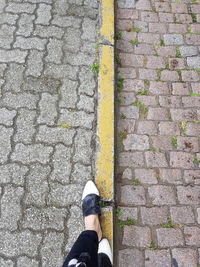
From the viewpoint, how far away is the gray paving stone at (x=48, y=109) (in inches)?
146

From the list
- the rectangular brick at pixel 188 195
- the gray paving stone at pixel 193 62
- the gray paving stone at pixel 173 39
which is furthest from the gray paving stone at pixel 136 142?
the gray paving stone at pixel 173 39

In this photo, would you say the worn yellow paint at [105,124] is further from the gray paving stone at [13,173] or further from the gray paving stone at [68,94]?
the gray paving stone at [13,173]

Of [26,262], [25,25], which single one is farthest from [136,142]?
[25,25]

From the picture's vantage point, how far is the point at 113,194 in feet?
11.0

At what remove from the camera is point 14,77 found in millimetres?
3941

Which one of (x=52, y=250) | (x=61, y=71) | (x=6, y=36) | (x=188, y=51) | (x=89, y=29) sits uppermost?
(x=89, y=29)

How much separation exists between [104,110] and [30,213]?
124 centimetres

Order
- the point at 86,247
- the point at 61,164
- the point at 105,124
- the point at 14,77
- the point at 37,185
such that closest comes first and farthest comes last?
the point at 86,247, the point at 37,185, the point at 61,164, the point at 105,124, the point at 14,77

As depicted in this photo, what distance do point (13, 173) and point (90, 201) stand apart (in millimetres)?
768

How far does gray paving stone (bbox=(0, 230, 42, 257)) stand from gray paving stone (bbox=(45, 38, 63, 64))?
1878 millimetres

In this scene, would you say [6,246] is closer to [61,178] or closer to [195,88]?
[61,178]

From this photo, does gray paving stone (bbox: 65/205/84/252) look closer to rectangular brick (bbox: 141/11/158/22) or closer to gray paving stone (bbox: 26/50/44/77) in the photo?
gray paving stone (bbox: 26/50/44/77)

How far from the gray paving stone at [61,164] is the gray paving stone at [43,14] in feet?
5.41

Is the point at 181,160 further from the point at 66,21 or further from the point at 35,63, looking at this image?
the point at 66,21
